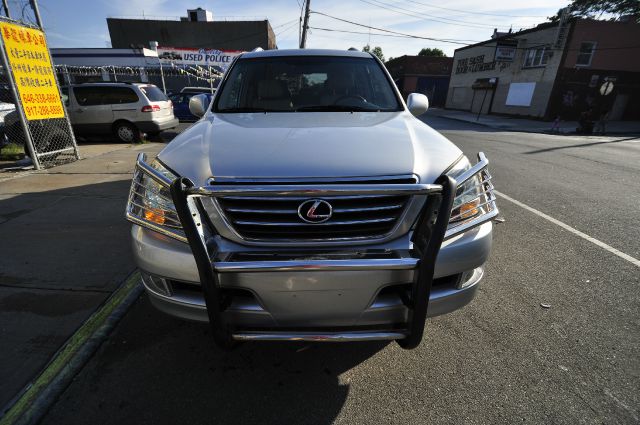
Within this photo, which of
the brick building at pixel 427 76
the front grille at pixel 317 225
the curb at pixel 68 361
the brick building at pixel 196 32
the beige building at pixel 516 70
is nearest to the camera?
the front grille at pixel 317 225

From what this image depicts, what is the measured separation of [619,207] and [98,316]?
6.45m

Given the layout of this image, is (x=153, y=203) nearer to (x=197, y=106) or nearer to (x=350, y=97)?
(x=197, y=106)

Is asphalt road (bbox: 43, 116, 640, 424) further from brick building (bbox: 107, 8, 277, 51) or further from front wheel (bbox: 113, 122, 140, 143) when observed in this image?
brick building (bbox: 107, 8, 277, 51)

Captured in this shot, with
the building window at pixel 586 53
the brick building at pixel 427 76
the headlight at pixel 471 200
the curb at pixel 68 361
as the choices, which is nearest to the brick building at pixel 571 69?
the building window at pixel 586 53

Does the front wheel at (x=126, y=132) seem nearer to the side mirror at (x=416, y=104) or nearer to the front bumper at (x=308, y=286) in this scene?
the side mirror at (x=416, y=104)

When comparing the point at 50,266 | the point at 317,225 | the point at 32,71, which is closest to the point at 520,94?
the point at 32,71

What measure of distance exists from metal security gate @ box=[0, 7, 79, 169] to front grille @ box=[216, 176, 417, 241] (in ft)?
21.7

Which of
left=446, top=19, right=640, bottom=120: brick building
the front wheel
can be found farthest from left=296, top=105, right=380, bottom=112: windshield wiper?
left=446, top=19, right=640, bottom=120: brick building

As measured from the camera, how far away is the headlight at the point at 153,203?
62.6 inches

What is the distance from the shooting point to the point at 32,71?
615cm

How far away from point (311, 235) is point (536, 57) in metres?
29.7

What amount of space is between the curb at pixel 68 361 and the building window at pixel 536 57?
28.7 metres

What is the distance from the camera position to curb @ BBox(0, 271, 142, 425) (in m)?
1.72

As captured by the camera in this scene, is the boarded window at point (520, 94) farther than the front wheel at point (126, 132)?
Yes
